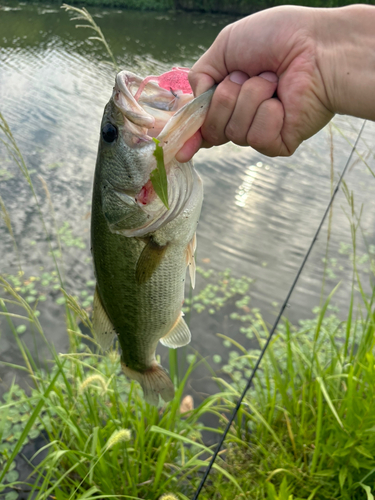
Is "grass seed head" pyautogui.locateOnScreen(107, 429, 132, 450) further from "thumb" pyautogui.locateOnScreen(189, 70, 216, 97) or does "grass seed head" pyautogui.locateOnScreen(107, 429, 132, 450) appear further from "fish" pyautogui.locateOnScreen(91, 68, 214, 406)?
"thumb" pyautogui.locateOnScreen(189, 70, 216, 97)

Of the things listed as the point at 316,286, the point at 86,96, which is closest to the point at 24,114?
the point at 86,96

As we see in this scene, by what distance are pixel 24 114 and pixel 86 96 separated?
1.87 metres

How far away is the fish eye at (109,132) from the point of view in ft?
4.59

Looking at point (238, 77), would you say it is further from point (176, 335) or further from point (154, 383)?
point (154, 383)

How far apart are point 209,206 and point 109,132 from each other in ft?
15.7

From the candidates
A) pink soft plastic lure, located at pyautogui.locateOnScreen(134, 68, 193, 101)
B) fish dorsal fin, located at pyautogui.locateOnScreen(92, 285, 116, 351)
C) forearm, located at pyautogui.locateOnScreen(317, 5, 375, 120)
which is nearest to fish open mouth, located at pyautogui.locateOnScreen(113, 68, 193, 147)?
pink soft plastic lure, located at pyautogui.locateOnScreen(134, 68, 193, 101)

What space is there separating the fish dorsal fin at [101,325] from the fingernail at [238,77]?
3.38ft

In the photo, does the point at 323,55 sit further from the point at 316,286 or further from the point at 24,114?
the point at 24,114

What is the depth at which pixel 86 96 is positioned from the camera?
9.62 metres

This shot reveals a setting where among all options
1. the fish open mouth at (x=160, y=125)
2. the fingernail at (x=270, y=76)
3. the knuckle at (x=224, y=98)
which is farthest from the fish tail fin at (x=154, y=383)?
the fingernail at (x=270, y=76)

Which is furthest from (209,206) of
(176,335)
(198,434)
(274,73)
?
(274,73)

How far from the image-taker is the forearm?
1.29m

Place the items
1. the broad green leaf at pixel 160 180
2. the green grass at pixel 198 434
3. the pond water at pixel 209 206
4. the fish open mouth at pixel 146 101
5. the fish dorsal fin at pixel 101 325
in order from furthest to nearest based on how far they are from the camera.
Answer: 1. the pond water at pixel 209 206
2. the green grass at pixel 198 434
3. the fish dorsal fin at pixel 101 325
4. the fish open mouth at pixel 146 101
5. the broad green leaf at pixel 160 180

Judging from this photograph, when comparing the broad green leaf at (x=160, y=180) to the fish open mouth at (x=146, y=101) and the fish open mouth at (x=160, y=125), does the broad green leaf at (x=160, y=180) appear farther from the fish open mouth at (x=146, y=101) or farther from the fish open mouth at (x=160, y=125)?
the fish open mouth at (x=146, y=101)
